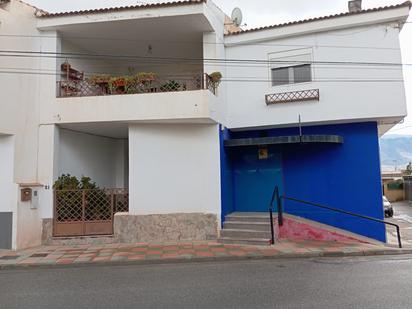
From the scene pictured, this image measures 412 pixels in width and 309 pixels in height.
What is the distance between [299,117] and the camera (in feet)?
36.9

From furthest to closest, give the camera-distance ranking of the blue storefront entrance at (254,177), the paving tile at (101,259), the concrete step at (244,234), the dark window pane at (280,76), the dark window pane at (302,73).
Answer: the blue storefront entrance at (254,177) < the dark window pane at (280,76) < the dark window pane at (302,73) < the concrete step at (244,234) < the paving tile at (101,259)

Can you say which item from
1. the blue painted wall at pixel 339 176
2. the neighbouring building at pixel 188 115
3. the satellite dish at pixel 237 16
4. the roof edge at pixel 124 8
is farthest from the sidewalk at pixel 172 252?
the satellite dish at pixel 237 16

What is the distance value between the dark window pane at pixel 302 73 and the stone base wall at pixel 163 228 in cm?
514

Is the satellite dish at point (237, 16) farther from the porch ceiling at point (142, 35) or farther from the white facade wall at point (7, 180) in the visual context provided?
the white facade wall at point (7, 180)

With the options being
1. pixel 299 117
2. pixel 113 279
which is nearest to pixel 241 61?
pixel 299 117

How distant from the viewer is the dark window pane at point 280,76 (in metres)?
11.6

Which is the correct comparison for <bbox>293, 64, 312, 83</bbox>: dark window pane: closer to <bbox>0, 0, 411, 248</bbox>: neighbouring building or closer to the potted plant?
<bbox>0, 0, 411, 248</bbox>: neighbouring building

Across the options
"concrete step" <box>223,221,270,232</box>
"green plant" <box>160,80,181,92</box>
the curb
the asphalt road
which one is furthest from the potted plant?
the asphalt road

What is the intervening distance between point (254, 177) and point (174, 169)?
9.94 feet

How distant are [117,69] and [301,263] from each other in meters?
9.81

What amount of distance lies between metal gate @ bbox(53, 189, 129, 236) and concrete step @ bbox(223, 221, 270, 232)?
346 centimetres

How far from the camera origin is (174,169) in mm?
10711

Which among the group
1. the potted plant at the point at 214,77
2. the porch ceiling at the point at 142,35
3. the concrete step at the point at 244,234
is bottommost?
the concrete step at the point at 244,234

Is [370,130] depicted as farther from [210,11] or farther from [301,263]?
[210,11]
